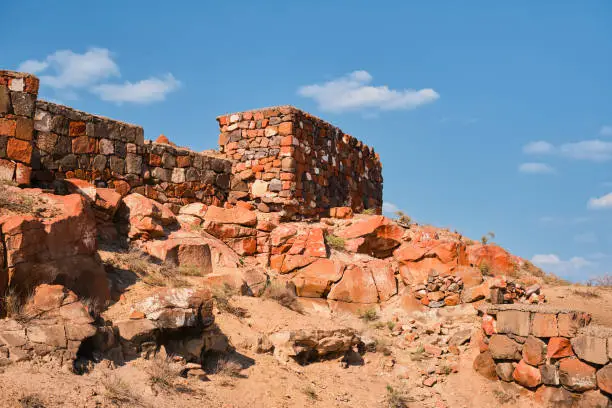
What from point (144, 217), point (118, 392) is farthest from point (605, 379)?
point (144, 217)

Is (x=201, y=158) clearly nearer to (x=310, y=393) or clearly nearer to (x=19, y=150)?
(x=19, y=150)

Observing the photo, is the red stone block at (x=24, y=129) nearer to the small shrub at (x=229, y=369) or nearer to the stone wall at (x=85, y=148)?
the stone wall at (x=85, y=148)

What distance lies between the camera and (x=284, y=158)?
1456 centimetres

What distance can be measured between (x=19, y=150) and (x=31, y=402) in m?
5.44

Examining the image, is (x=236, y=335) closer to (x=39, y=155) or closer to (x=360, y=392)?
(x=360, y=392)

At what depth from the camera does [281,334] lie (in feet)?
32.1

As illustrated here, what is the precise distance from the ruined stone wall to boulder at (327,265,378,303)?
153 inches

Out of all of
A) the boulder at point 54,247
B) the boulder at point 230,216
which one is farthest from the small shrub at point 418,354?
the boulder at point 54,247

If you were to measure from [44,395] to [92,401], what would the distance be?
486 millimetres

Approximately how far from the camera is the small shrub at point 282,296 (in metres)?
11.5

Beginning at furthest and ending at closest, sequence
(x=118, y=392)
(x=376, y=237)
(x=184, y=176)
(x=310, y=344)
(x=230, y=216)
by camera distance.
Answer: (x=376, y=237) < (x=184, y=176) < (x=230, y=216) < (x=310, y=344) < (x=118, y=392)

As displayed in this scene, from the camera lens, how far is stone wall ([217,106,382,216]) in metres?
14.6

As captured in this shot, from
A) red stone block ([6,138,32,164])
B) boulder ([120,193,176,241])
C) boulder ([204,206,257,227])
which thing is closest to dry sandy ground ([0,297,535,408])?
boulder ([120,193,176,241])

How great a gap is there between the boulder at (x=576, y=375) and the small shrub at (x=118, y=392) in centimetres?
647
